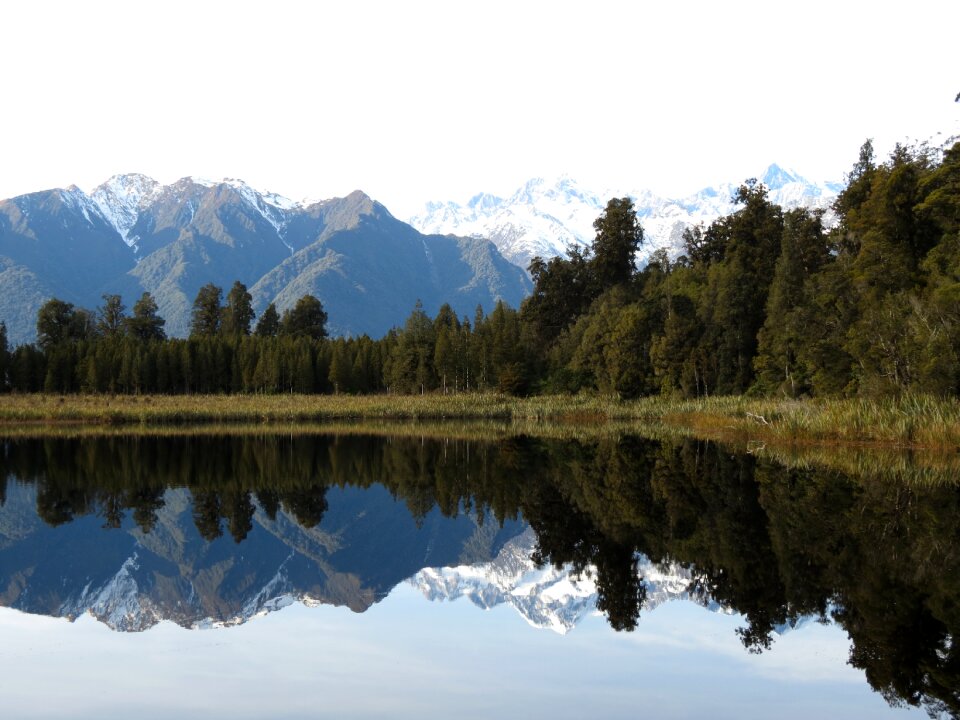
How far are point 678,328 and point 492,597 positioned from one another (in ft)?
191

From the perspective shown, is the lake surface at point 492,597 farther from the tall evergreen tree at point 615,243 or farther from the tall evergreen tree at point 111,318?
the tall evergreen tree at point 111,318

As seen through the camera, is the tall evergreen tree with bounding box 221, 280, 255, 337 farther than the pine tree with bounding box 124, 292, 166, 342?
Yes

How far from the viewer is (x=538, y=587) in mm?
14156

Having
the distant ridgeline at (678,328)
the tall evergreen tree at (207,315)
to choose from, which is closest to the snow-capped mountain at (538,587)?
the distant ridgeline at (678,328)

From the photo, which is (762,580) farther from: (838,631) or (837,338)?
(837,338)

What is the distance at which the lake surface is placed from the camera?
968 cm

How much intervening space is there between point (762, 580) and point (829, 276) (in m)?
45.4

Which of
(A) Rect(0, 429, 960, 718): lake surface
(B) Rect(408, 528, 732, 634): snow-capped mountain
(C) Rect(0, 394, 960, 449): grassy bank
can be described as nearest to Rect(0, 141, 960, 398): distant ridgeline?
(C) Rect(0, 394, 960, 449): grassy bank

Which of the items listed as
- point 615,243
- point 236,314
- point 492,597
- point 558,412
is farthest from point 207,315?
point 492,597

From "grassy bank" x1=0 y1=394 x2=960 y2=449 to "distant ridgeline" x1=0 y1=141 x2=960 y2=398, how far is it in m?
3.43

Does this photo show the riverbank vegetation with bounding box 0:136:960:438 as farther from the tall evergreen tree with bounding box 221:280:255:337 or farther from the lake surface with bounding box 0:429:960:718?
the lake surface with bounding box 0:429:960:718

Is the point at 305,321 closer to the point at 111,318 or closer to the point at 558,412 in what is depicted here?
the point at 111,318

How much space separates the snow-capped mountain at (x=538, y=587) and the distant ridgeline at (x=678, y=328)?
2668cm

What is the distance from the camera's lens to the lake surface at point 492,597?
9680 millimetres
